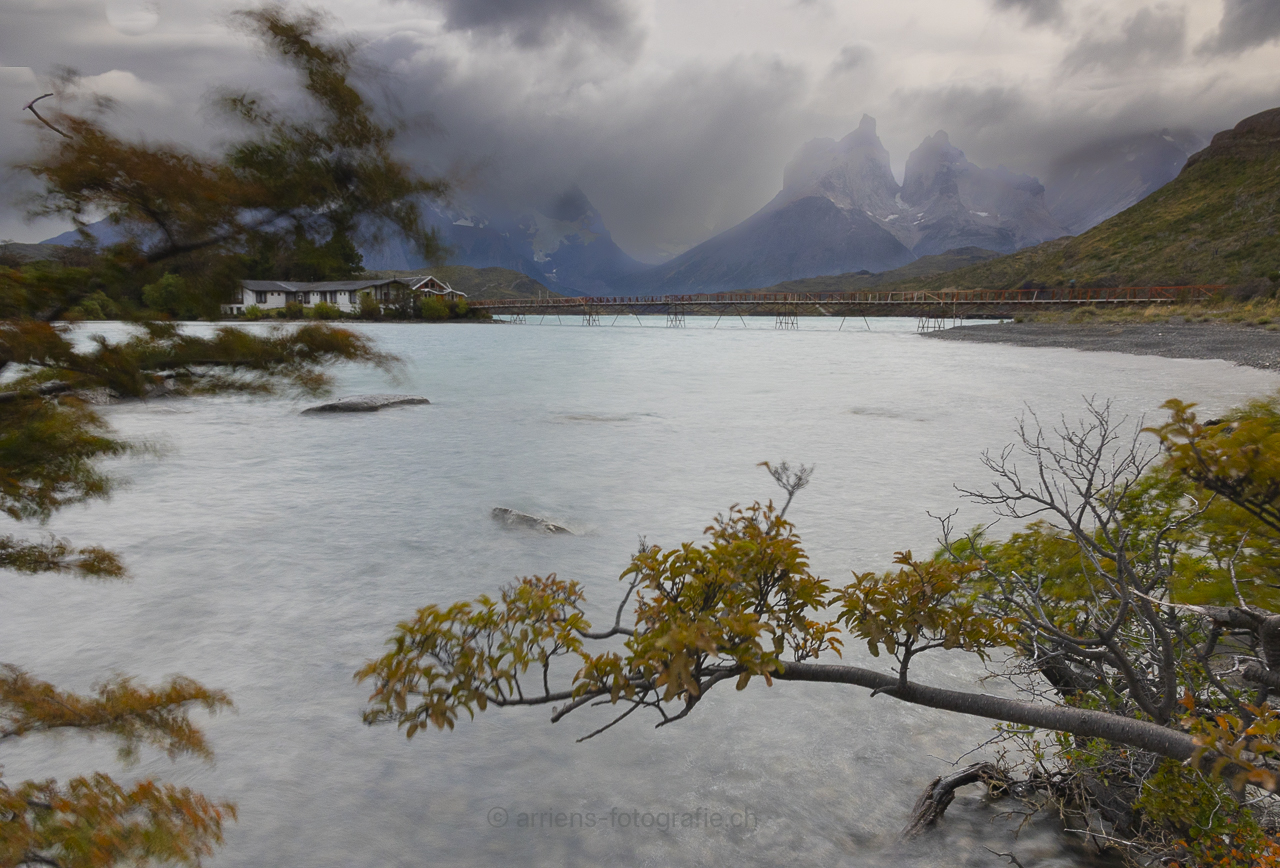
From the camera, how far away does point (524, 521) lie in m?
10.4

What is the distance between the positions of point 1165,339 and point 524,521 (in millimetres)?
39643

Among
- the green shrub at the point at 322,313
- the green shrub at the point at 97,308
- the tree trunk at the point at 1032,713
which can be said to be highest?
the green shrub at the point at 322,313

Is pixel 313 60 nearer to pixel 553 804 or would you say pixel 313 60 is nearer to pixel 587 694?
pixel 587 694

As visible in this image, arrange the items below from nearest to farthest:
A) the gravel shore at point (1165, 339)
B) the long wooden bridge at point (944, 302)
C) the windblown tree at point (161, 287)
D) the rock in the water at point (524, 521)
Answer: the windblown tree at point (161, 287), the rock in the water at point (524, 521), the gravel shore at point (1165, 339), the long wooden bridge at point (944, 302)

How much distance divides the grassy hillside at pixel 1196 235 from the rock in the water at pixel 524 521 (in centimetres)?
7176

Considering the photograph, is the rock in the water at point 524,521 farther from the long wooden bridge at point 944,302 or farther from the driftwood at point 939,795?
the long wooden bridge at point 944,302

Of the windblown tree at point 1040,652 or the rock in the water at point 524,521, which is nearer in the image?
the windblown tree at point 1040,652

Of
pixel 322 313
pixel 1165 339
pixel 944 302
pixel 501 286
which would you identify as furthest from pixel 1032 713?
pixel 501 286

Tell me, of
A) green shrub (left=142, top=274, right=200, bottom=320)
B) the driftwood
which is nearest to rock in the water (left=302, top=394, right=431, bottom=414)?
green shrub (left=142, top=274, right=200, bottom=320)

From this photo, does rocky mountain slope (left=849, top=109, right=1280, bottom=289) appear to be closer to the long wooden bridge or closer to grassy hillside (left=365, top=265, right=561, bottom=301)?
the long wooden bridge

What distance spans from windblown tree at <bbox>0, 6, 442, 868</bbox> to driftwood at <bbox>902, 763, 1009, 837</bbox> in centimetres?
365

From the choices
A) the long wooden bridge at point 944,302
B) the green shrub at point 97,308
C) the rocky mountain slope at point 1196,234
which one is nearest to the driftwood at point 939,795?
the green shrub at point 97,308

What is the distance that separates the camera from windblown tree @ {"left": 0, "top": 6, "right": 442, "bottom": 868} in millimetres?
3270

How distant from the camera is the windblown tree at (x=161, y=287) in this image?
10.7 ft
